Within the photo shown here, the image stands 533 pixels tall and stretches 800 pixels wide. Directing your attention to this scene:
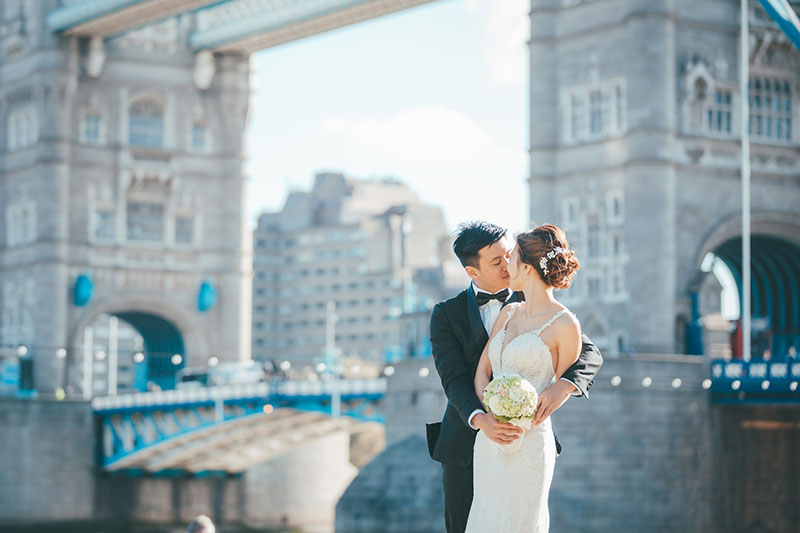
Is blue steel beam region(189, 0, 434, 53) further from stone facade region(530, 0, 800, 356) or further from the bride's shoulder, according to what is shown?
the bride's shoulder

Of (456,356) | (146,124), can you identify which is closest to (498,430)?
(456,356)

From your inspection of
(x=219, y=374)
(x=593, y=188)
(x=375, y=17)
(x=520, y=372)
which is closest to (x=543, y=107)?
(x=593, y=188)

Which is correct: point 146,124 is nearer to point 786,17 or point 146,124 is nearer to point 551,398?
point 786,17

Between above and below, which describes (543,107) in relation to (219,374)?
above

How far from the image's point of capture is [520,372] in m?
10.7

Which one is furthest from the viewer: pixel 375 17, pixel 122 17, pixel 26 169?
pixel 26 169

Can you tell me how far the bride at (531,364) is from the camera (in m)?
10.8

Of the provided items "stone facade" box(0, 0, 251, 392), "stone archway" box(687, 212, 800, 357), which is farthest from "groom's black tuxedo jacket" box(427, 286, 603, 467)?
"stone facade" box(0, 0, 251, 392)

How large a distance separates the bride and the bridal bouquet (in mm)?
319

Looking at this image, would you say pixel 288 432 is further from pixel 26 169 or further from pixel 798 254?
pixel 798 254

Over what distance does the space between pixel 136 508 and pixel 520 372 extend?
6447 cm

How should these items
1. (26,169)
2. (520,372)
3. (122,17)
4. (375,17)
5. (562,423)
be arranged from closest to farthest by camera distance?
(520,372)
(562,423)
(375,17)
(122,17)
(26,169)

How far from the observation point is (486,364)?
11.3 m

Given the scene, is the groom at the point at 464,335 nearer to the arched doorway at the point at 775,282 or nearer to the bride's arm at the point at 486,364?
the bride's arm at the point at 486,364
